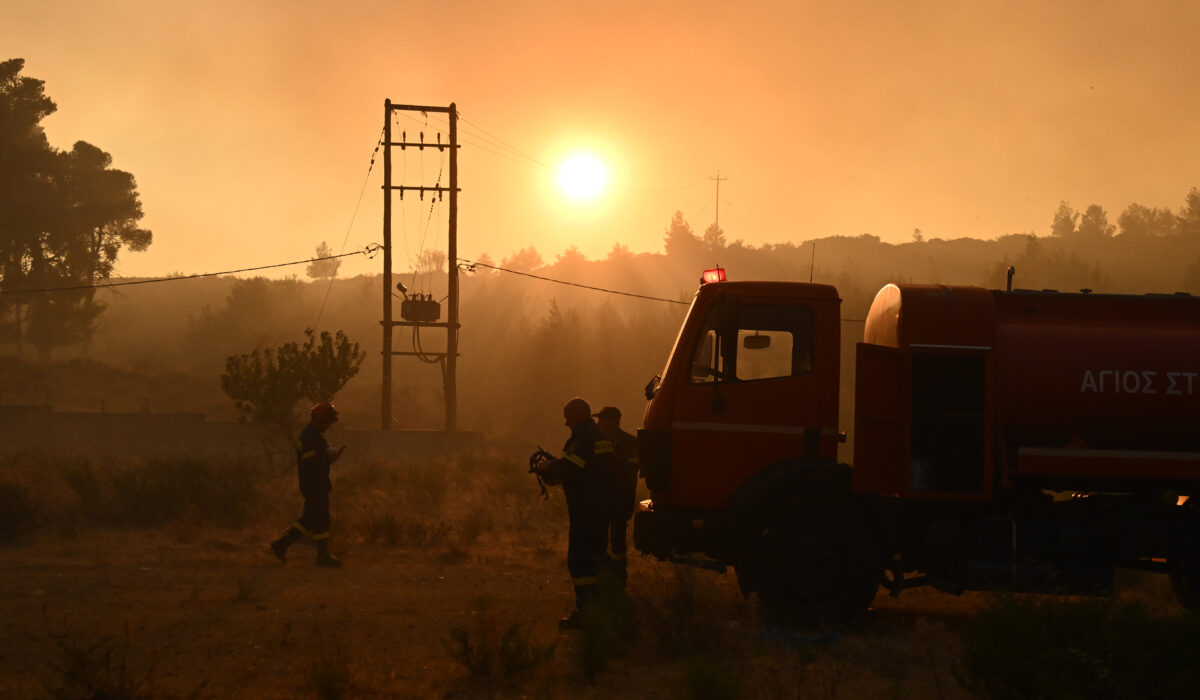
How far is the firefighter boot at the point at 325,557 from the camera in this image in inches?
481

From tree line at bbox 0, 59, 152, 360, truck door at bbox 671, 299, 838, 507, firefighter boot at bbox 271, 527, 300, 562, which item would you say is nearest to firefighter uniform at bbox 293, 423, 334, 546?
firefighter boot at bbox 271, 527, 300, 562

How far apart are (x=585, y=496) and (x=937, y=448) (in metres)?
3.01

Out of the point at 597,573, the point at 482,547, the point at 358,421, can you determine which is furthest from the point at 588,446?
the point at 358,421

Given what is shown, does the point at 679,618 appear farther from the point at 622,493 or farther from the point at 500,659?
the point at 622,493

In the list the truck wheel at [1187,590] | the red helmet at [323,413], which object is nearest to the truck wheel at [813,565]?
the truck wheel at [1187,590]

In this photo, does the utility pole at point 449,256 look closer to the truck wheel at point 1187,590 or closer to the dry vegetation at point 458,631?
the dry vegetation at point 458,631

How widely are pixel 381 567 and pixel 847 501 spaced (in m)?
6.02

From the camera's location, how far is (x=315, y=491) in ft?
39.9

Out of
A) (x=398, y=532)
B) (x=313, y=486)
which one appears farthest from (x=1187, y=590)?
(x=398, y=532)

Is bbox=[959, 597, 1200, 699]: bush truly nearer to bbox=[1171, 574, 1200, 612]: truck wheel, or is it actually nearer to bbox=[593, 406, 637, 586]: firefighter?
bbox=[1171, 574, 1200, 612]: truck wheel

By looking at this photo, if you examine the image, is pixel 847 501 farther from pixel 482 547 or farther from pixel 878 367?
pixel 482 547

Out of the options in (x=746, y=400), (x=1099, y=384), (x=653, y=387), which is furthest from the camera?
(x=653, y=387)

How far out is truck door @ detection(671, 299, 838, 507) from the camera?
8.88 meters

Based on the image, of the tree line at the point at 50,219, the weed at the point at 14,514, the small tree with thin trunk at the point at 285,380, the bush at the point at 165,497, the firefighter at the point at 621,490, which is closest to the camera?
the firefighter at the point at 621,490
